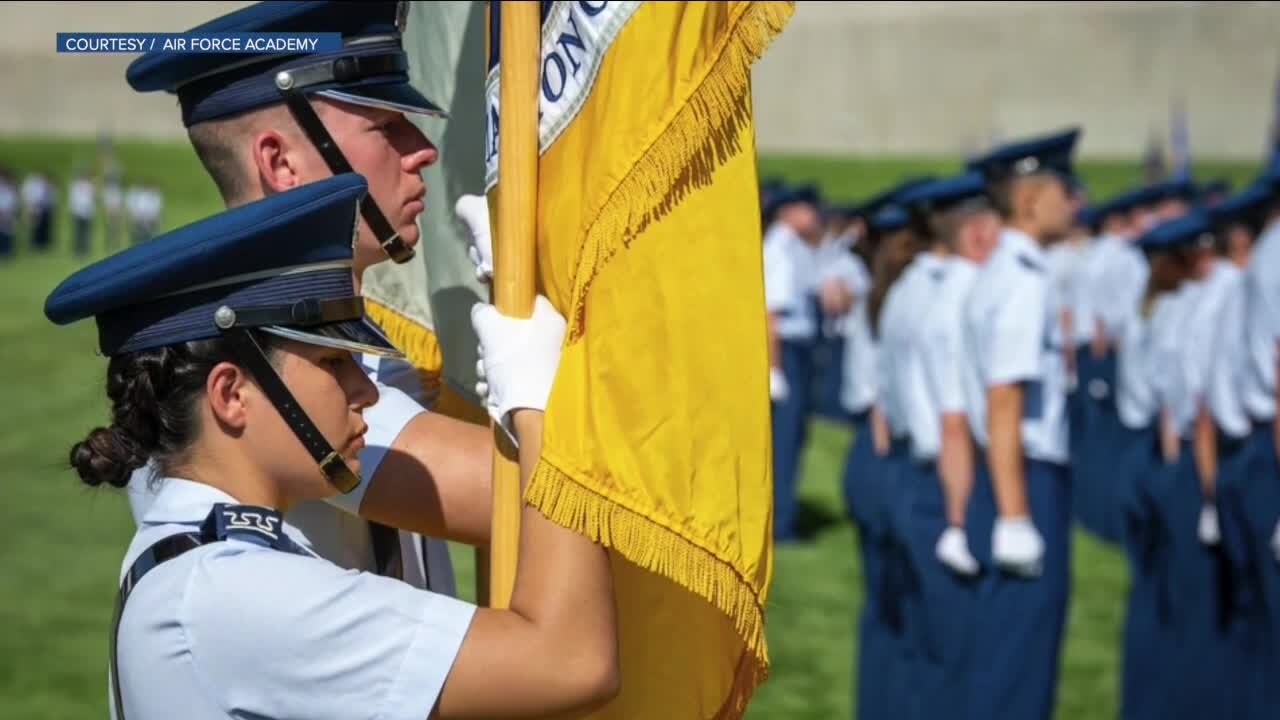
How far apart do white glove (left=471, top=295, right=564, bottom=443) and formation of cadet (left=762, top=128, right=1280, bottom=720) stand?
379 centimetres

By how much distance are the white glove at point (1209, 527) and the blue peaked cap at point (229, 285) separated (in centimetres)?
521

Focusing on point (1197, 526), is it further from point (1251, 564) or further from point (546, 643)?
point (546, 643)

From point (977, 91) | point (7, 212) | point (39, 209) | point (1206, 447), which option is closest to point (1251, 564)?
point (1206, 447)

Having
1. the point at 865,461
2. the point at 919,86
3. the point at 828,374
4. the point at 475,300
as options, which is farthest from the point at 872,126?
the point at 475,300

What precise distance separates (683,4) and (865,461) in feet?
17.6

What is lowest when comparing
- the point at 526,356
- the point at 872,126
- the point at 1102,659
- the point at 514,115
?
the point at 1102,659

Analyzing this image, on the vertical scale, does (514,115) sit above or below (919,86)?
below

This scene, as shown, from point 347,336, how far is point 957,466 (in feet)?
14.0

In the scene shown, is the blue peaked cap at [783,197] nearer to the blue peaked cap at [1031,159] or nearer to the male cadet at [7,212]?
the blue peaked cap at [1031,159]

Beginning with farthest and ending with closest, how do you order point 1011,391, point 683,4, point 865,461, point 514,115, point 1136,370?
point 1136,370, point 865,461, point 1011,391, point 514,115, point 683,4

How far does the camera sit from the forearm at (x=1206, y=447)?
639cm

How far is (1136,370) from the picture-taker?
28.6 ft

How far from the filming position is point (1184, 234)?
24.5 ft

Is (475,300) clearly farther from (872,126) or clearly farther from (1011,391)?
(872,126)
